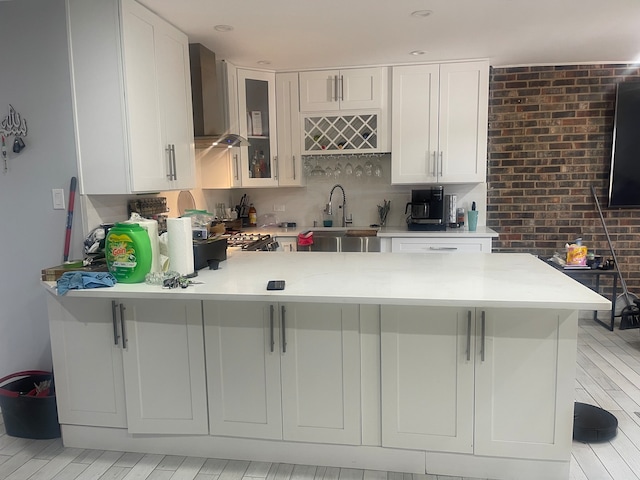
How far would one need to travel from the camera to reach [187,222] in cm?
222

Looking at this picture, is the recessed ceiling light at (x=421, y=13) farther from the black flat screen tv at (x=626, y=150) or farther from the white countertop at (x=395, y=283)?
the black flat screen tv at (x=626, y=150)

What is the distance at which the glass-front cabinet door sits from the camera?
4.09m

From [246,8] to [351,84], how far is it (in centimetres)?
158

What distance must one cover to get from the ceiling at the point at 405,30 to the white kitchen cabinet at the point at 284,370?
177cm

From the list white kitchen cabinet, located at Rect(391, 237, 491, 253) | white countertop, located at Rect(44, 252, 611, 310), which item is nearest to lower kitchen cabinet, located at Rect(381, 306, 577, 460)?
white countertop, located at Rect(44, 252, 611, 310)

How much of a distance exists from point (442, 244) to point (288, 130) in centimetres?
172

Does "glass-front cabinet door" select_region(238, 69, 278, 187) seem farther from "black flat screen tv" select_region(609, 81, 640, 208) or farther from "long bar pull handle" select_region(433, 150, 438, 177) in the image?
"black flat screen tv" select_region(609, 81, 640, 208)

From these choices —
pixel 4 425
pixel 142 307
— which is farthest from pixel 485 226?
pixel 4 425

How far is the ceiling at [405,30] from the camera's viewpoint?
272 cm

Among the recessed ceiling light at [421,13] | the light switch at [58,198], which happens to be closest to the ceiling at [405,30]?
the recessed ceiling light at [421,13]

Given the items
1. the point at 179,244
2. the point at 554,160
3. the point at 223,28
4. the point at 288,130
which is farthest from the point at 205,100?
the point at 554,160

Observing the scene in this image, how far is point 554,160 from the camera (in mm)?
4215

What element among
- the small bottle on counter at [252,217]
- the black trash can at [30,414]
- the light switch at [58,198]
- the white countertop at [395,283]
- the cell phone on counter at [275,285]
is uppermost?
the light switch at [58,198]

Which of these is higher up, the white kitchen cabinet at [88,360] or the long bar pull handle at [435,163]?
the long bar pull handle at [435,163]
